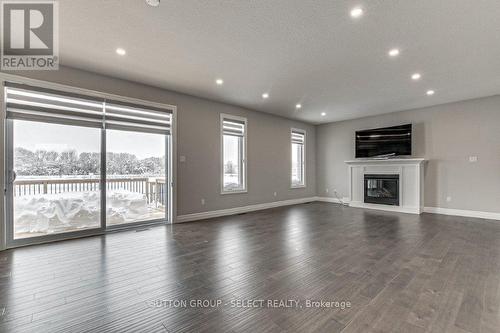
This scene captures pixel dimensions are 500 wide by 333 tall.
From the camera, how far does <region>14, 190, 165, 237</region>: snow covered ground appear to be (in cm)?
359

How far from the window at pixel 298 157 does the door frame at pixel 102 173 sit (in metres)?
4.30

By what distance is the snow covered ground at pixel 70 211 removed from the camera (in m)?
3.59

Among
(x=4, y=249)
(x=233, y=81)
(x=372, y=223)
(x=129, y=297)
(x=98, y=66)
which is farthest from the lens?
(x=372, y=223)

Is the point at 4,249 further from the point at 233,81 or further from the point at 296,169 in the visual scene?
the point at 296,169

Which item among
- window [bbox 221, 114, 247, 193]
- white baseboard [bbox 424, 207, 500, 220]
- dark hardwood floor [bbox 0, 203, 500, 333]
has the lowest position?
dark hardwood floor [bbox 0, 203, 500, 333]

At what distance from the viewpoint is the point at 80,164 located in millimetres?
4020

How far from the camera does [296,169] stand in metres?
8.09

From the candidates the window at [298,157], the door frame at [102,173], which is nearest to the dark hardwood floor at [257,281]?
the door frame at [102,173]

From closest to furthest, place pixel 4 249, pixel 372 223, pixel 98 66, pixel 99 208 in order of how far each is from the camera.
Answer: pixel 4 249 < pixel 98 66 < pixel 99 208 < pixel 372 223

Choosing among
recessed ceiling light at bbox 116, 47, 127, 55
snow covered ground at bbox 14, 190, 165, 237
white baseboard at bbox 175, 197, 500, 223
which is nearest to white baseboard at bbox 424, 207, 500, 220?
white baseboard at bbox 175, 197, 500, 223

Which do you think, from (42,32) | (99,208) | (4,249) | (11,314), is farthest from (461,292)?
(4,249)

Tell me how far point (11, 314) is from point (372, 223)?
18.1ft

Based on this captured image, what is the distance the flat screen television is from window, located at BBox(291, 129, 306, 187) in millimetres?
1808

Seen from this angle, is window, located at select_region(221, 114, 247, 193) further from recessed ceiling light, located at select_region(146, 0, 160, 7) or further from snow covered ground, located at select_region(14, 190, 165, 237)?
recessed ceiling light, located at select_region(146, 0, 160, 7)
